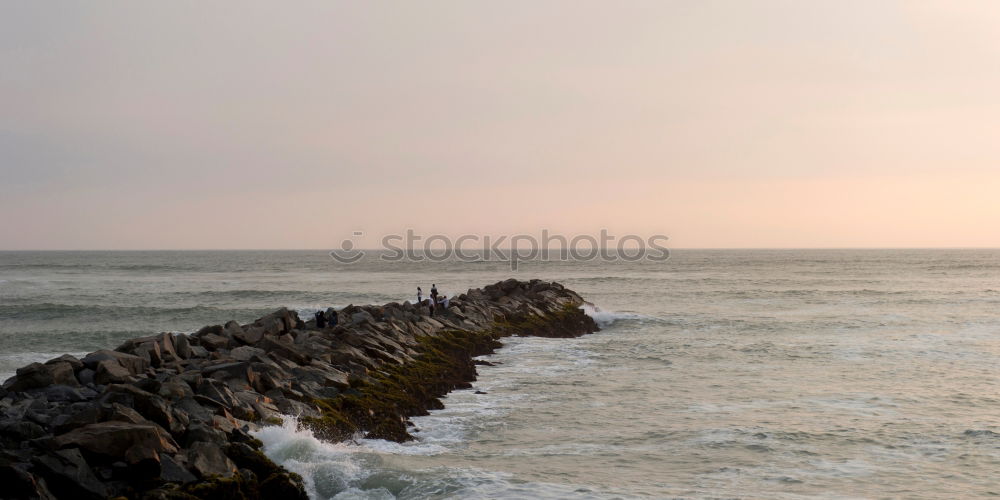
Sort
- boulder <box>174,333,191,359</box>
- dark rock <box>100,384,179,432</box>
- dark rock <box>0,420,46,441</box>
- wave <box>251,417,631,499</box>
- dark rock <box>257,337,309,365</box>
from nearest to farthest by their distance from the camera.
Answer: dark rock <box>0,420,46,441</box> < wave <box>251,417,631,499</box> < dark rock <box>100,384,179,432</box> < boulder <box>174,333,191,359</box> < dark rock <box>257,337,309,365</box>

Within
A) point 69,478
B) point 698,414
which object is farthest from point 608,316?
point 69,478

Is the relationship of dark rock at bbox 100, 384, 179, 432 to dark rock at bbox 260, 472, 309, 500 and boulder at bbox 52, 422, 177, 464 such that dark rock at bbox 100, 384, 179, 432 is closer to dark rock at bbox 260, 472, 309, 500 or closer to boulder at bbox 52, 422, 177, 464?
boulder at bbox 52, 422, 177, 464

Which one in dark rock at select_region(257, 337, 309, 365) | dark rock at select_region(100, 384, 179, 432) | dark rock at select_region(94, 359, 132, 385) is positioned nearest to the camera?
dark rock at select_region(100, 384, 179, 432)

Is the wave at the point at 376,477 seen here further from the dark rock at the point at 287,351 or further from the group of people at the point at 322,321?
the group of people at the point at 322,321

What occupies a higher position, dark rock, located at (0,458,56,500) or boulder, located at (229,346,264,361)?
boulder, located at (229,346,264,361)

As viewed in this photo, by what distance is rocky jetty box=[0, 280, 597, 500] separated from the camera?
9.75m

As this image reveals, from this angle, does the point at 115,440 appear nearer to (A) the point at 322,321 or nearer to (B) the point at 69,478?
(B) the point at 69,478

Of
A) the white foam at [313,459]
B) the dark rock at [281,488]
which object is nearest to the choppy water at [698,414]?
the white foam at [313,459]

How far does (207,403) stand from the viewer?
12.6 m

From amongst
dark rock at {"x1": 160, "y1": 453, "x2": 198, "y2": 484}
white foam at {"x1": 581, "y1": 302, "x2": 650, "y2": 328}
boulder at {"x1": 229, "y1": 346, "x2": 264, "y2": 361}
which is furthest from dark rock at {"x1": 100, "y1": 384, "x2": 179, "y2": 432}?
white foam at {"x1": 581, "y1": 302, "x2": 650, "y2": 328}

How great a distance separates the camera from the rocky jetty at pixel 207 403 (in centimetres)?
975

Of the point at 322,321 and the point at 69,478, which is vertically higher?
the point at 322,321

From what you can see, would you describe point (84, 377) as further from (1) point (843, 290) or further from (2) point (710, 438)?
(1) point (843, 290)

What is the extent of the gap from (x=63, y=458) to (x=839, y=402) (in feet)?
50.3
